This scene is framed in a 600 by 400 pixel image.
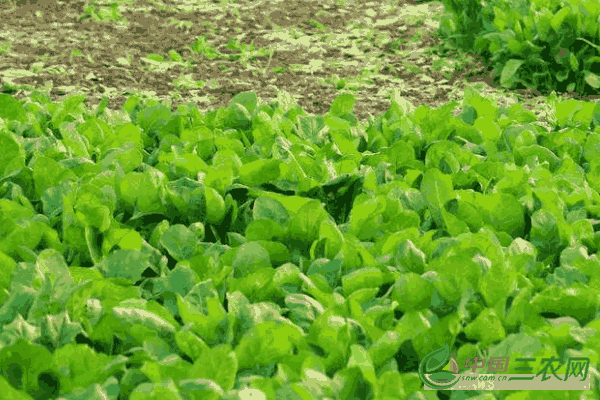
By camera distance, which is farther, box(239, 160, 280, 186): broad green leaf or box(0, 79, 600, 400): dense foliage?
box(239, 160, 280, 186): broad green leaf

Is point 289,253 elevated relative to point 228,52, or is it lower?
elevated

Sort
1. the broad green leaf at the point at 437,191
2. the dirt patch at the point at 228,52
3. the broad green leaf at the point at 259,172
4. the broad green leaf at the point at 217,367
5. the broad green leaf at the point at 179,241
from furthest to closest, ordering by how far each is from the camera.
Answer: the dirt patch at the point at 228,52
the broad green leaf at the point at 259,172
the broad green leaf at the point at 437,191
the broad green leaf at the point at 179,241
the broad green leaf at the point at 217,367

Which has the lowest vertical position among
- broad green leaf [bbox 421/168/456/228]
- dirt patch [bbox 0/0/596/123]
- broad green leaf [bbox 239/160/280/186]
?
dirt patch [bbox 0/0/596/123]

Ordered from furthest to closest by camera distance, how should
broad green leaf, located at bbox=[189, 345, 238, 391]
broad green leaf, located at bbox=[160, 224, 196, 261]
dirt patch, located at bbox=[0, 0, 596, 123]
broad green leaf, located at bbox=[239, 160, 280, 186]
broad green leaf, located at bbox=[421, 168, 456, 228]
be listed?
dirt patch, located at bbox=[0, 0, 596, 123]
broad green leaf, located at bbox=[239, 160, 280, 186]
broad green leaf, located at bbox=[421, 168, 456, 228]
broad green leaf, located at bbox=[160, 224, 196, 261]
broad green leaf, located at bbox=[189, 345, 238, 391]

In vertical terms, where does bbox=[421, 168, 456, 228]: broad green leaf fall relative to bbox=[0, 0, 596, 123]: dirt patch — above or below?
above

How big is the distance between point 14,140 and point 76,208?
801 millimetres

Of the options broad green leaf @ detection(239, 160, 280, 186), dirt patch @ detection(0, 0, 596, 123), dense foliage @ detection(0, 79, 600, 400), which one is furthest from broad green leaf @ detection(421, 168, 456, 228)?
dirt patch @ detection(0, 0, 596, 123)

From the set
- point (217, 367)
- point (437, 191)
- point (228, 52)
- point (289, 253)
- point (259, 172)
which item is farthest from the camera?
point (228, 52)

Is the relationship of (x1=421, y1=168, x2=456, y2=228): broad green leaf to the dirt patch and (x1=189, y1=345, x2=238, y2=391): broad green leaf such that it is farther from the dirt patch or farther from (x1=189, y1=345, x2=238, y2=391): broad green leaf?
the dirt patch

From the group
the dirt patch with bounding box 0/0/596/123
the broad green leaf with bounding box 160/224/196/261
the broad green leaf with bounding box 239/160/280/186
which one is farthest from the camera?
the dirt patch with bounding box 0/0/596/123

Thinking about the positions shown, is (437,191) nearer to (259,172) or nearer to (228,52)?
(259,172)

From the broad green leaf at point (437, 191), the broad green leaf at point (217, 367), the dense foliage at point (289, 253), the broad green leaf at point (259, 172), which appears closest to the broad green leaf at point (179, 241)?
the dense foliage at point (289, 253)

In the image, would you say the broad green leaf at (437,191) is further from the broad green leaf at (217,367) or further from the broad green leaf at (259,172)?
the broad green leaf at (217,367)

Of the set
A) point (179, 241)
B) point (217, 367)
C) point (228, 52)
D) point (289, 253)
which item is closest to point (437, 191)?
point (289, 253)
